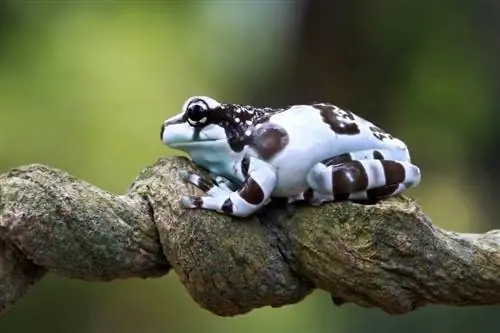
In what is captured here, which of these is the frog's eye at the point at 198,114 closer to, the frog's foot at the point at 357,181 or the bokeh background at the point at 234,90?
the frog's foot at the point at 357,181

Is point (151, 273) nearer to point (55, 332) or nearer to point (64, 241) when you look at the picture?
point (64, 241)

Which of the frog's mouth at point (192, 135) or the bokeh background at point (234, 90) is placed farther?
the bokeh background at point (234, 90)

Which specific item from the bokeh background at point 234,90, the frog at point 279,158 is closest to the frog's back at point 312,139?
Result: the frog at point 279,158

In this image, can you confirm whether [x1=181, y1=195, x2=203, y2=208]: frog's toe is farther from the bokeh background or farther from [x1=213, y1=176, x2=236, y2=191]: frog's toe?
the bokeh background

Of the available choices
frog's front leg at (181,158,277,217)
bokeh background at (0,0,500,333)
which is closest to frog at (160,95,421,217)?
frog's front leg at (181,158,277,217)

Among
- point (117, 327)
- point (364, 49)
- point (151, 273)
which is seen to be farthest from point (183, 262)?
point (364, 49)
